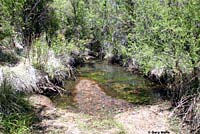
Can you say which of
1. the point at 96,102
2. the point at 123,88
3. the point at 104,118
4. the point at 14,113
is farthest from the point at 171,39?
the point at 14,113

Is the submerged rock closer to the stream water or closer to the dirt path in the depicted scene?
the stream water

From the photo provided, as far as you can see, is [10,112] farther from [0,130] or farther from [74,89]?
[74,89]

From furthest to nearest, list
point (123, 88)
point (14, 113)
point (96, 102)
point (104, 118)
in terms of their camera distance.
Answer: point (123, 88), point (96, 102), point (104, 118), point (14, 113)

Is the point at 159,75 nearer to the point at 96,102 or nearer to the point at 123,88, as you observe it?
the point at 123,88

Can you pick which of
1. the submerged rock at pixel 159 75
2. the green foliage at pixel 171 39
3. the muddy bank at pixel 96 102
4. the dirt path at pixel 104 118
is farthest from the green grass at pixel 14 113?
the submerged rock at pixel 159 75

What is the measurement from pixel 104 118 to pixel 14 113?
3.88 metres

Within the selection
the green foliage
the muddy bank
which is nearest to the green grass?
the muddy bank

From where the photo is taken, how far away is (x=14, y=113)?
14.8 metres

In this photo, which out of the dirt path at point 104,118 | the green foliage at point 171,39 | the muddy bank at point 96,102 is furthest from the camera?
the muddy bank at point 96,102

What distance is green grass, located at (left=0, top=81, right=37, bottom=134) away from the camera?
13406mm

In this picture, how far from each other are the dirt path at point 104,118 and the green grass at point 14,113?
619 mm

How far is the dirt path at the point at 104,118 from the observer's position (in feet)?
47.9

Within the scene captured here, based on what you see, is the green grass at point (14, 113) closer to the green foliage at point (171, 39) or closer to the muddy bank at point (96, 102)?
the muddy bank at point (96, 102)

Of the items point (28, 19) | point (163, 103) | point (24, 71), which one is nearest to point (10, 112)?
point (24, 71)
